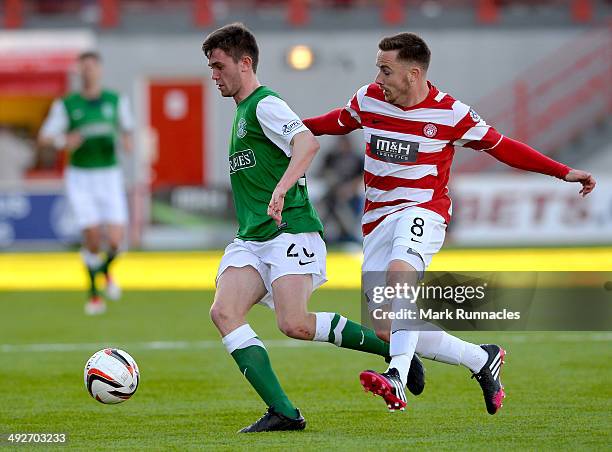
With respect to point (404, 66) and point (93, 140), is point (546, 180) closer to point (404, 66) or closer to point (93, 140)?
point (93, 140)

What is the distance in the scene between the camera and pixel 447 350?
6922 mm

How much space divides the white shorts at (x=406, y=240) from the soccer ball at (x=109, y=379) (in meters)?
1.39

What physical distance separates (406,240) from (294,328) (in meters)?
0.74

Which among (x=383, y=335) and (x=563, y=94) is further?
(x=563, y=94)

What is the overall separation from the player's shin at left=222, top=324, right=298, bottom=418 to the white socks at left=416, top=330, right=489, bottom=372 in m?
0.80

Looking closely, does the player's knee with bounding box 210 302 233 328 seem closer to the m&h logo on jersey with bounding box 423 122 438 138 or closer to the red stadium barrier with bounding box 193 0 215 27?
the m&h logo on jersey with bounding box 423 122 438 138

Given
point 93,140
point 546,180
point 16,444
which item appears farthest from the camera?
point 546,180

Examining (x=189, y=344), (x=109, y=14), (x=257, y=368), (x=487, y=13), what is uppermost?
(x=487, y=13)

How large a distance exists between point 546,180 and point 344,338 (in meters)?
15.2

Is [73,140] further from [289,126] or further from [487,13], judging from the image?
[487,13]

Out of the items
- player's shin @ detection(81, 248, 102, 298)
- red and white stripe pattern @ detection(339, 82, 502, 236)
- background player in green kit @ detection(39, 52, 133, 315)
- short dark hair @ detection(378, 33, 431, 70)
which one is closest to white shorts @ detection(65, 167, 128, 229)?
background player in green kit @ detection(39, 52, 133, 315)

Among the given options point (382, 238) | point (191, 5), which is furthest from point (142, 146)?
point (382, 238)

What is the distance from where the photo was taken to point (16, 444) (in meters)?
6.15

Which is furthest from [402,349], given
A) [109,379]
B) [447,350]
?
[109,379]
